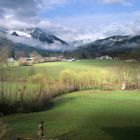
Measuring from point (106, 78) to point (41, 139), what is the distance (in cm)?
9235

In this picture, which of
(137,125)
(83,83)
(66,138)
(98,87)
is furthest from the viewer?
(83,83)

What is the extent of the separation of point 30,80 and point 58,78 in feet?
43.6

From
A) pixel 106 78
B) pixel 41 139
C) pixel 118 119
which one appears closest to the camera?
pixel 41 139

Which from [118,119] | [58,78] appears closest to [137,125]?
[118,119]

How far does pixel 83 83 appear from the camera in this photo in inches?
4385

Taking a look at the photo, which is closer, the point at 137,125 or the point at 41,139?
the point at 41,139

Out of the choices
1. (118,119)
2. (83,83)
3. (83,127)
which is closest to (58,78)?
(83,83)

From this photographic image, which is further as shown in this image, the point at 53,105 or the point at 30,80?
the point at 30,80

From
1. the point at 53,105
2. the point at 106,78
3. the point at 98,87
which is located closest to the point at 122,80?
A: the point at 106,78

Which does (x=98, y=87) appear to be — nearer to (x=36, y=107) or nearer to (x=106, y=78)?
(x=106, y=78)

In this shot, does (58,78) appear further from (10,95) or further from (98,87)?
(10,95)

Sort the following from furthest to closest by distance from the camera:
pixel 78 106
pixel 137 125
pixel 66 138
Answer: pixel 78 106
pixel 137 125
pixel 66 138

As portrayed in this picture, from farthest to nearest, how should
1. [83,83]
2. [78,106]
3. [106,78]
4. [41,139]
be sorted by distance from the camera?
1. [106,78]
2. [83,83]
3. [78,106]
4. [41,139]

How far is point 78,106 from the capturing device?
207 feet
